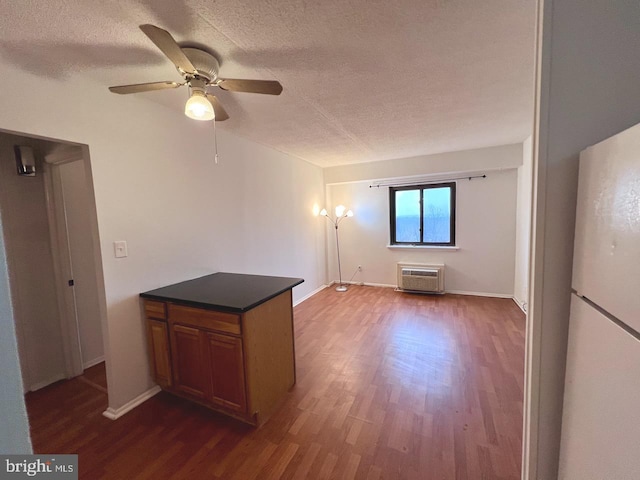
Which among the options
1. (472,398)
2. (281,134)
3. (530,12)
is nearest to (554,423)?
(472,398)

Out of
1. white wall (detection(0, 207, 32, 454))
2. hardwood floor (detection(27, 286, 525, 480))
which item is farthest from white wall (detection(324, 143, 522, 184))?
white wall (detection(0, 207, 32, 454))

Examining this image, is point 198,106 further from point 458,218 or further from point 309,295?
point 458,218

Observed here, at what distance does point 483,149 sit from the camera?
3.82 metres

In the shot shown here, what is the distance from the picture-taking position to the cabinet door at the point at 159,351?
1967 mm

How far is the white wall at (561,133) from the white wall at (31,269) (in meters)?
3.46

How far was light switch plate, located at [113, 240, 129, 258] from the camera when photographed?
1872 millimetres

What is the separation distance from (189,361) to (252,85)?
1.90 meters

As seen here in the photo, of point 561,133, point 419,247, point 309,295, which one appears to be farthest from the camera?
point 419,247

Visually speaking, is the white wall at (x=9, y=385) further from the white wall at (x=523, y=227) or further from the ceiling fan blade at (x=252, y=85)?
the white wall at (x=523, y=227)

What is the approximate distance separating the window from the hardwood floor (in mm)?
2110

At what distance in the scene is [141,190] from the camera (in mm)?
2023

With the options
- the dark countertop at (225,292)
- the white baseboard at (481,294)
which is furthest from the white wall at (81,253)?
the white baseboard at (481,294)

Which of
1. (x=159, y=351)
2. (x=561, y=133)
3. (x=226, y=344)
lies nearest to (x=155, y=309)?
(x=159, y=351)

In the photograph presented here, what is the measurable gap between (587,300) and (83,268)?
3.53m
